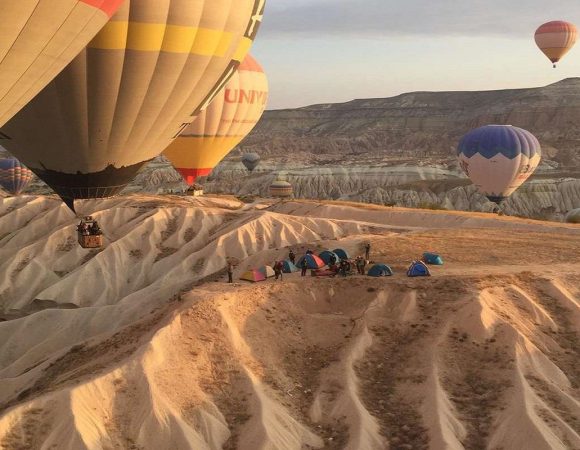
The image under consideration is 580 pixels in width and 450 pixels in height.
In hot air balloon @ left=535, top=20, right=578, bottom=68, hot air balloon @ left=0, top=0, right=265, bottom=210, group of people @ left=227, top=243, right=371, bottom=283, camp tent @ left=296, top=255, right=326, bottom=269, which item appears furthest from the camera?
hot air balloon @ left=535, top=20, right=578, bottom=68

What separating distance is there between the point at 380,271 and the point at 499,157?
155 ft

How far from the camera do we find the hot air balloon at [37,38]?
1609 cm

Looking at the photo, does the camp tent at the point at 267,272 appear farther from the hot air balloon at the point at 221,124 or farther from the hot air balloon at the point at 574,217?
the hot air balloon at the point at 574,217

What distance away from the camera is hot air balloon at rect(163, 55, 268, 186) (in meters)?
57.0

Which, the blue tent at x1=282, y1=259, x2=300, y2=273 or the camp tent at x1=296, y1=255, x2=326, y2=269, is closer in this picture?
the camp tent at x1=296, y1=255, x2=326, y2=269

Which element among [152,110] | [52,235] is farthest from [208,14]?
[52,235]

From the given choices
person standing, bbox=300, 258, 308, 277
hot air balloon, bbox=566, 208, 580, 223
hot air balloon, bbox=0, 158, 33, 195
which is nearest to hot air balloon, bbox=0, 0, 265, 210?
person standing, bbox=300, 258, 308, 277

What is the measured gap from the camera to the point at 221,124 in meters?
57.8

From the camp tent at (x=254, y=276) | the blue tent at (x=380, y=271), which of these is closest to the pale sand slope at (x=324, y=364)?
the blue tent at (x=380, y=271)

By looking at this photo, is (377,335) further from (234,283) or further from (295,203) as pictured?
(295,203)

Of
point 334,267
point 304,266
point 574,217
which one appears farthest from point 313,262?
point 574,217

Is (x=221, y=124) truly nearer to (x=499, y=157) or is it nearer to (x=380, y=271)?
(x=380, y=271)

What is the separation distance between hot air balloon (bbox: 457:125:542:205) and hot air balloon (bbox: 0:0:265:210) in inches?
1854

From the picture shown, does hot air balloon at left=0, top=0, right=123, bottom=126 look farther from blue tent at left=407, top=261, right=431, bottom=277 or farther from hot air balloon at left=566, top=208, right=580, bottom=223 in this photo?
hot air balloon at left=566, top=208, right=580, bottom=223
